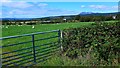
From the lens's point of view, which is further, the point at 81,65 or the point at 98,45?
the point at 98,45

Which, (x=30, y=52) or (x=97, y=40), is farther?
(x=30, y=52)

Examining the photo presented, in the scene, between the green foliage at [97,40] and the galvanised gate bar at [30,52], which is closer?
the green foliage at [97,40]

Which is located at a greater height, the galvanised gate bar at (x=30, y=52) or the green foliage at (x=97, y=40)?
the green foliage at (x=97, y=40)

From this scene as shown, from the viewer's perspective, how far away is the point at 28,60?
9312mm

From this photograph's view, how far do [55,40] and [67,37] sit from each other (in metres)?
1.14

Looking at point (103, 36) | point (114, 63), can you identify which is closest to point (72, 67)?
point (114, 63)

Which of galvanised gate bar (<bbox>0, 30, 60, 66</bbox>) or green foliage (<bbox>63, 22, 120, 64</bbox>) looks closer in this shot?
green foliage (<bbox>63, 22, 120, 64</bbox>)

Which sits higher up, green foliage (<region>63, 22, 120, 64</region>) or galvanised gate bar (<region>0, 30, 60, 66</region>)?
green foliage (<region>63, 22, 120, 64</region>)

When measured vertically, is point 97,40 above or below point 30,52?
above

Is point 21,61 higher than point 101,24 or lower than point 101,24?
lower

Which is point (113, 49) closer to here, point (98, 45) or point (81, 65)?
point (98, 45)

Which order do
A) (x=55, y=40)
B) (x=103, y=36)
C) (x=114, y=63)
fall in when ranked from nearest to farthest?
(x=114, y=63)
(x=103, y=36)
(x=55, y=40)

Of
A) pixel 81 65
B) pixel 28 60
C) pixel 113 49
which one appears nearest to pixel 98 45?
pixel 113 49

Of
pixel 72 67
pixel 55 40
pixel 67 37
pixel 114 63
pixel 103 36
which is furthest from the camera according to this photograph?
pixel 55 40
